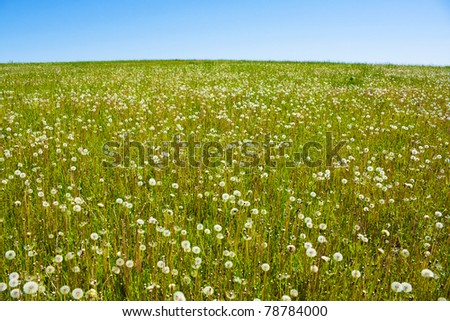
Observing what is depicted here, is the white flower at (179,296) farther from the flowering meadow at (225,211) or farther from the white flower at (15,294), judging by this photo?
the white flower at (15,294)

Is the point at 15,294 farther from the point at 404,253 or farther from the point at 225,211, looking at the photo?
the point at 404,253

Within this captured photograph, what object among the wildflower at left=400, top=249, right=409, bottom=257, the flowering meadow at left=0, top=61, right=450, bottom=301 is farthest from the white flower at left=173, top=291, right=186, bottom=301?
the wildflower at left=400, top=249, right=409, bottom=257

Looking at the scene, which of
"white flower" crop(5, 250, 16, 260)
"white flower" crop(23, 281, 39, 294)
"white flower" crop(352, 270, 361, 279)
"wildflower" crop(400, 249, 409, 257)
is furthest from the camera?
"wildflower" crop(400, 249, 409, 257)

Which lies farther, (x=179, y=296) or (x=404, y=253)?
(x=404, y=253)

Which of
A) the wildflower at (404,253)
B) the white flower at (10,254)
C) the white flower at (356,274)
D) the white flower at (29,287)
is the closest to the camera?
the white flower at (29,287)

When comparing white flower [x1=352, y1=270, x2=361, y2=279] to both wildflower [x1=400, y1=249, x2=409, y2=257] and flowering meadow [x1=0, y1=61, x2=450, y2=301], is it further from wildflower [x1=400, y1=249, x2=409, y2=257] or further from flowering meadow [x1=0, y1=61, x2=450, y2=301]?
wildflower [x1=400, y1=249, x2=409, y2=257]

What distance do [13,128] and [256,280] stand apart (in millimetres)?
5688

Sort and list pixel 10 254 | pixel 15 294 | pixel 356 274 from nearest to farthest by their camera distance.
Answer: pixel 15 294 → pixel 356 274 → pixel 10 254

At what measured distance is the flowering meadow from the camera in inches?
93.4

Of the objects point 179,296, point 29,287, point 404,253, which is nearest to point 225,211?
point 179,296

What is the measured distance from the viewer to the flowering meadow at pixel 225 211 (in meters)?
2.37

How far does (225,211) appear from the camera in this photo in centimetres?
338

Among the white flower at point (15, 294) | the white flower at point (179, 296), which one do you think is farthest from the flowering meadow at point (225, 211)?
the white flower at point (179, 296)

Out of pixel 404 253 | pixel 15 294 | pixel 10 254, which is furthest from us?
pixel 404 253
